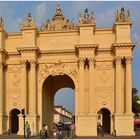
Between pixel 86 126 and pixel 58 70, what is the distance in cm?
655

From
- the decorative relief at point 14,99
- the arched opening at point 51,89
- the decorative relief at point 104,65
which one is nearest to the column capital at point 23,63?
the decorative relief at point 14,99

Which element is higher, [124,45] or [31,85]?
[124,45]

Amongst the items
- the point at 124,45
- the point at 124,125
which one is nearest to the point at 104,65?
the point at 124,45

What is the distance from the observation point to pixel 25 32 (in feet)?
130

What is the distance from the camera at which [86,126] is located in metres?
36.5

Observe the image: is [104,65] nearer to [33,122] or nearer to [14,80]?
[33,122]

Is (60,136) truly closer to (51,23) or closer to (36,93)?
(36,93)

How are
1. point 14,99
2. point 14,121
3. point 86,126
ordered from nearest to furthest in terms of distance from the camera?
point 86,126, point 14,99, point 14,121

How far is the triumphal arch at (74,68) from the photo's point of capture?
37.1 metres

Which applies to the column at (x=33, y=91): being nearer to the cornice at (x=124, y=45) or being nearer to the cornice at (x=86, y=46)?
the cornice at (x=86, y=46)

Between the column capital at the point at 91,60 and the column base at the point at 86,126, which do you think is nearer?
the column base at the point at 86,126

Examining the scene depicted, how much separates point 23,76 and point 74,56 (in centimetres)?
554

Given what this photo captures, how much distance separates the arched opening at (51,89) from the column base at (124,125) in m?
8.46

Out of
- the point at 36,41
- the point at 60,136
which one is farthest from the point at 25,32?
the point at 60,136
